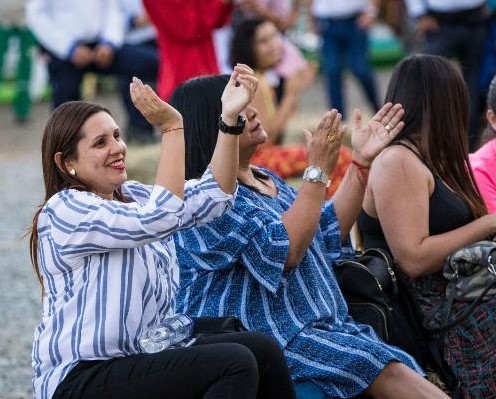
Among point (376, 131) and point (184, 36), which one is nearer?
point (376, 131)

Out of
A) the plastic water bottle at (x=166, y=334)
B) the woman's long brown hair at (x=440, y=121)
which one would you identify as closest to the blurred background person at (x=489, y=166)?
the woman's long brown hair at (x=440, y=121)

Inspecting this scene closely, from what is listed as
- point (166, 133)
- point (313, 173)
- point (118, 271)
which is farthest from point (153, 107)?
point (313, 173)

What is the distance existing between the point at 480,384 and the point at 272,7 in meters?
5.95

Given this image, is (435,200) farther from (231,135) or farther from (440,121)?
(231,135)

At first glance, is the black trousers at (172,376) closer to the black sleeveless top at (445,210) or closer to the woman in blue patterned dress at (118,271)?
the woman in blue patterned dress at (118,271)

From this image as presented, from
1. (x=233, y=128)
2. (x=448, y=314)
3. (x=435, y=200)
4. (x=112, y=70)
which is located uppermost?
(x=233, y=128)

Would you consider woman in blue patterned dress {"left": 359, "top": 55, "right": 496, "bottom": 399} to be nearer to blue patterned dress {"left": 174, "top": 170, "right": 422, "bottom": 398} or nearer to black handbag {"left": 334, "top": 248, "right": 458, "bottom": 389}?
black handbag {"left": 334, "top": 248, "right": 458, "bottom": 389}

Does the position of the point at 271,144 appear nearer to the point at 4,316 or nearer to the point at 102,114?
the point at 4,316

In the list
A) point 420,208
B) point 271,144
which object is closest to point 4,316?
point 271,144

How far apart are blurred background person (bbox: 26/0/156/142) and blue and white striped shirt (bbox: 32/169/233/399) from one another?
5.34 m

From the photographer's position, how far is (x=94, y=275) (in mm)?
3297

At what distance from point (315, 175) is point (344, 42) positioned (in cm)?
665

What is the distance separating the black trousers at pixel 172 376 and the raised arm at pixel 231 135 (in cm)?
49

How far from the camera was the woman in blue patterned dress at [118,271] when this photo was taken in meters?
3.24
